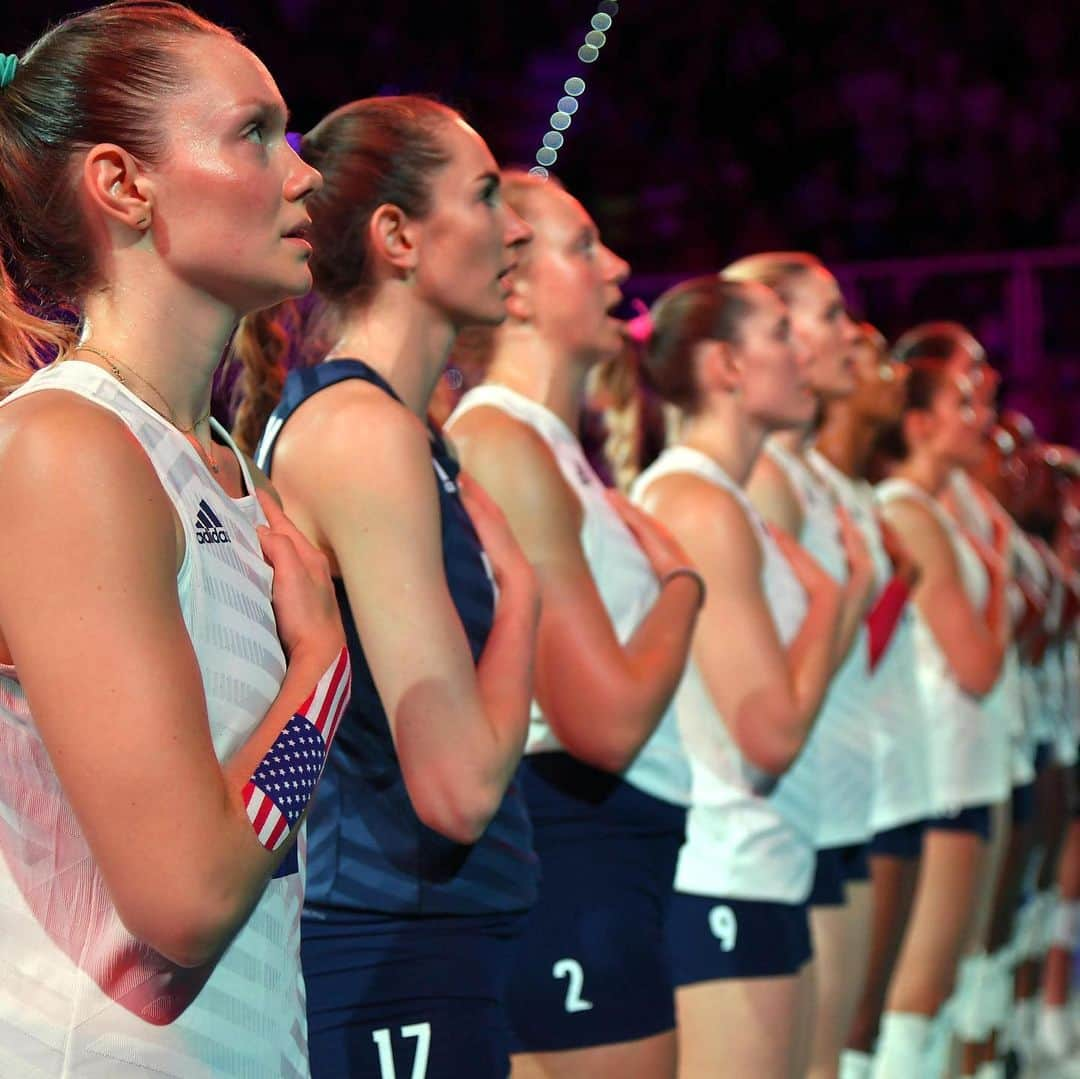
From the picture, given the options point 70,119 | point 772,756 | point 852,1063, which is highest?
point 70,119

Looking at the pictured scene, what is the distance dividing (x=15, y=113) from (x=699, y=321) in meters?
2.05

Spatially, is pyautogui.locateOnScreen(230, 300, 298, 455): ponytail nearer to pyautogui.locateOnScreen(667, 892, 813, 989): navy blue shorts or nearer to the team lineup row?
the team lineup row

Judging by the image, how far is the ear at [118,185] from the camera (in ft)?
4.58

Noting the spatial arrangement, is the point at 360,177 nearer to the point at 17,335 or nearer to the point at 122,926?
the point at 17,335

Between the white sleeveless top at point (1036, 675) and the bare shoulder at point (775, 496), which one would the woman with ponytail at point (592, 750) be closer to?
the bare shoulder at point (775, 496)

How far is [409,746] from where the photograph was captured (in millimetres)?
1761

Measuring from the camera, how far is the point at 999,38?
1064 centimetres

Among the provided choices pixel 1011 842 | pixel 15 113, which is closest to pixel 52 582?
pixel 15 113

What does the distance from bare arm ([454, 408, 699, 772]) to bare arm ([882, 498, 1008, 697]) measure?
2016 mm

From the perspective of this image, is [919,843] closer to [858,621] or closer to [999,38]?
[858,621]

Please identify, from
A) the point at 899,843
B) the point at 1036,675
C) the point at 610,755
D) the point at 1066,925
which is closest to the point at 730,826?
the point at 610,755

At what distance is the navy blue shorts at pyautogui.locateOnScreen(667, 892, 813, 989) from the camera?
2.75m

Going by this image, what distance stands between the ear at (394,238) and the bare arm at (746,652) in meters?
0.99

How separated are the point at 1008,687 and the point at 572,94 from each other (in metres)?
6.63
